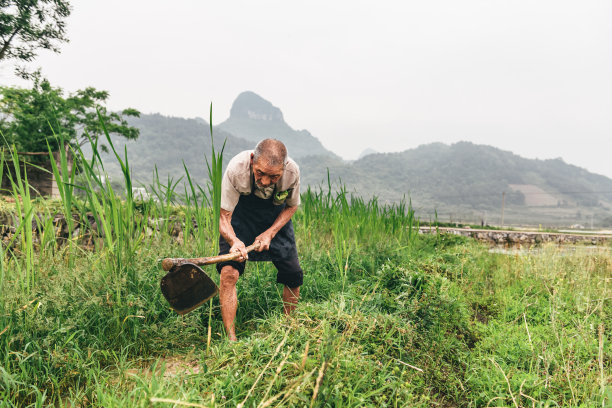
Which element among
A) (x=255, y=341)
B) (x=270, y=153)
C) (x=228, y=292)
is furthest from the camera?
(x=228, y=292)

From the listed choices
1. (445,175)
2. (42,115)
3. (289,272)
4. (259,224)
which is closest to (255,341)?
(289,272)

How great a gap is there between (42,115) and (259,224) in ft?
33.4

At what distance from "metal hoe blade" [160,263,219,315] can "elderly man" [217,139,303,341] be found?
0.23m

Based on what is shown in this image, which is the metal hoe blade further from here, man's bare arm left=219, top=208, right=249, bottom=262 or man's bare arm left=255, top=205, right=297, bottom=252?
man's bare arm left=255, top=205, right=297, bottom=252

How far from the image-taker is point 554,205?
12144 centimetres

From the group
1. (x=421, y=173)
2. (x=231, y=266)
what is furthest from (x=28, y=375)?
(x=421, y=173)

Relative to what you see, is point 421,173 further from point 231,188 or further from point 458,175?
point 231,188

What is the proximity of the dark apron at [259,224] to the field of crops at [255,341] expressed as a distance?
0.65ft

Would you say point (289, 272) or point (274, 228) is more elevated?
point (274, 228)

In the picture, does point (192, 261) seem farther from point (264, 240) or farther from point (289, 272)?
point (289, 272)

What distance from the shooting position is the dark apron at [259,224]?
2.46 metres

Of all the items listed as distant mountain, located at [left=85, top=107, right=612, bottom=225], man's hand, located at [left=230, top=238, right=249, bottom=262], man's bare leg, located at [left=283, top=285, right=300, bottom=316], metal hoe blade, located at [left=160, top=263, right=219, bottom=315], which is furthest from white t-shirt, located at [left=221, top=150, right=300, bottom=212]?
distant mountain, located at [left=85, top=107, right=612, bottom=225]

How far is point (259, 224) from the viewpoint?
8.30ft

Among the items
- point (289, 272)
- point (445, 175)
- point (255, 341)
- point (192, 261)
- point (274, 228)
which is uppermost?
point (445, 175)
